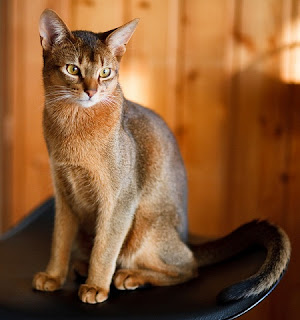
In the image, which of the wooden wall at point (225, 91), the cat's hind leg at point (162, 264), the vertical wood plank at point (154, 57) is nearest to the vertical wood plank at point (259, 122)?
the wooden wall at point (225, 91)

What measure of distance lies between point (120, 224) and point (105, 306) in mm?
166

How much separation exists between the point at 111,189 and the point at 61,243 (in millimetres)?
190

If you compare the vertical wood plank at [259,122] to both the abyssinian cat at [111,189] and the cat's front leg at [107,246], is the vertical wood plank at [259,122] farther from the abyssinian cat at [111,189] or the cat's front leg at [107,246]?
the cat's front leg at [107,246]

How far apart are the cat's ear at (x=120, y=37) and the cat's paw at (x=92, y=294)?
1.54 feet

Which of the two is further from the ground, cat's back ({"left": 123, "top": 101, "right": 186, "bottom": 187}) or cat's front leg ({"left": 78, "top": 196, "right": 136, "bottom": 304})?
cat's back ({"left": 123, "top": 101, "right": 186, "bottom": 187})

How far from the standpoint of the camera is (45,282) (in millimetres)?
1197

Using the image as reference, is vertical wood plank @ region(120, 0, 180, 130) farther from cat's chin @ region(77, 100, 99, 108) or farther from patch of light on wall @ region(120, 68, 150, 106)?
cat's chin @ region(77, 100, 99, 108)

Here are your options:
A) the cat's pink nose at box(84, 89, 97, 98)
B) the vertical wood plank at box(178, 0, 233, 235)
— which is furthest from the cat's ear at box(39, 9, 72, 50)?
the vertical wood plank at box(178, 0, 233, 235)

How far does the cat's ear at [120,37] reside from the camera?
113 centimetres

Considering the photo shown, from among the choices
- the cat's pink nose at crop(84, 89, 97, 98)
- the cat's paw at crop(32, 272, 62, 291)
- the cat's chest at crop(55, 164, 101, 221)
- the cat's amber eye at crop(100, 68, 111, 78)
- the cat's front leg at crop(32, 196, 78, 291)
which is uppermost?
the cat's amber eye at crop(100, 68, 111, 78)

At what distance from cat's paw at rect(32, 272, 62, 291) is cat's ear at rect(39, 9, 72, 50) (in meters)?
0.47

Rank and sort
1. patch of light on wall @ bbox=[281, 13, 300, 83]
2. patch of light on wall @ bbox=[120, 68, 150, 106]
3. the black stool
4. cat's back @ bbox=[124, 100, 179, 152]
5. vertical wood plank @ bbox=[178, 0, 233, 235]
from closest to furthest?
the black stool < cat's back @ bbox=[124, 100, 179, 152] < patch of light on wall @ bbox=[281, 13, 300, 83] < vertical wood plank @ bbox=[178, 0, 233, 235] < patch of light on wall @ bbox=[120, 68, 150, 106]

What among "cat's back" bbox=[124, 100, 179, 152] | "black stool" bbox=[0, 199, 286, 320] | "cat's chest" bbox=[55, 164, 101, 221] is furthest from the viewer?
"cat's back" bbox=[124, 100, 179, 152]

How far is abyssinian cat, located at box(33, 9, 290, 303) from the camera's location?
1.11m
